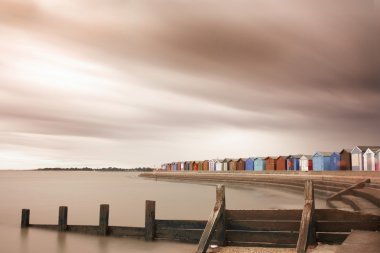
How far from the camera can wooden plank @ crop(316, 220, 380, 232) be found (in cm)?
1190

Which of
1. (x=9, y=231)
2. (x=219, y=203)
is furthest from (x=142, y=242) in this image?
(x=9, y=231)

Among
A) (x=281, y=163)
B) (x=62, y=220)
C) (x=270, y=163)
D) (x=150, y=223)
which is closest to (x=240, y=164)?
(x=270, y=163)

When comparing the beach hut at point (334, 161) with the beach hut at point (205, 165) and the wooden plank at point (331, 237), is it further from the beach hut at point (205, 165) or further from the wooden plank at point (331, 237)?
the beach hut at point (205, 165)

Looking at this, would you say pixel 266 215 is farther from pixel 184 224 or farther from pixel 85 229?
pixel 85 229

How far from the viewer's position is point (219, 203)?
12766mm

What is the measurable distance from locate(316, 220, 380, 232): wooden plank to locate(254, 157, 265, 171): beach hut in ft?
364

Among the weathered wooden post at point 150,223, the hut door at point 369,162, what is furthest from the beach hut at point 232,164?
the weathered wooden post at point 150,223

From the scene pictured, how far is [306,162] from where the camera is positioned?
98188mm

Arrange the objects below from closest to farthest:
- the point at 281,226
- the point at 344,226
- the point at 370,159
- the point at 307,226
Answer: the point at 307,226, the point at 344,226, the point at 281,226, the point at 370,159

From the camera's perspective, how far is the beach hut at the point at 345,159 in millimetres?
81938

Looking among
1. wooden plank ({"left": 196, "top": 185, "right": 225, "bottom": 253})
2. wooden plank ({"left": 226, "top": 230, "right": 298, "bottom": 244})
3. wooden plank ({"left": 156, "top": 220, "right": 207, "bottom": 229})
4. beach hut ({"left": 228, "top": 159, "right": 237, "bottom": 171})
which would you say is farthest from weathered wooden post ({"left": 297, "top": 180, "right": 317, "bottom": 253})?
beach hut ({"left": 228, "top": 159, "right": 237, "bottom": 171})

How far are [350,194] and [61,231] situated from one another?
20886 mm

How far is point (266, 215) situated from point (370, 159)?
6838 centimetres

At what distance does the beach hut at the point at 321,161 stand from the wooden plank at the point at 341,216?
263 feet
